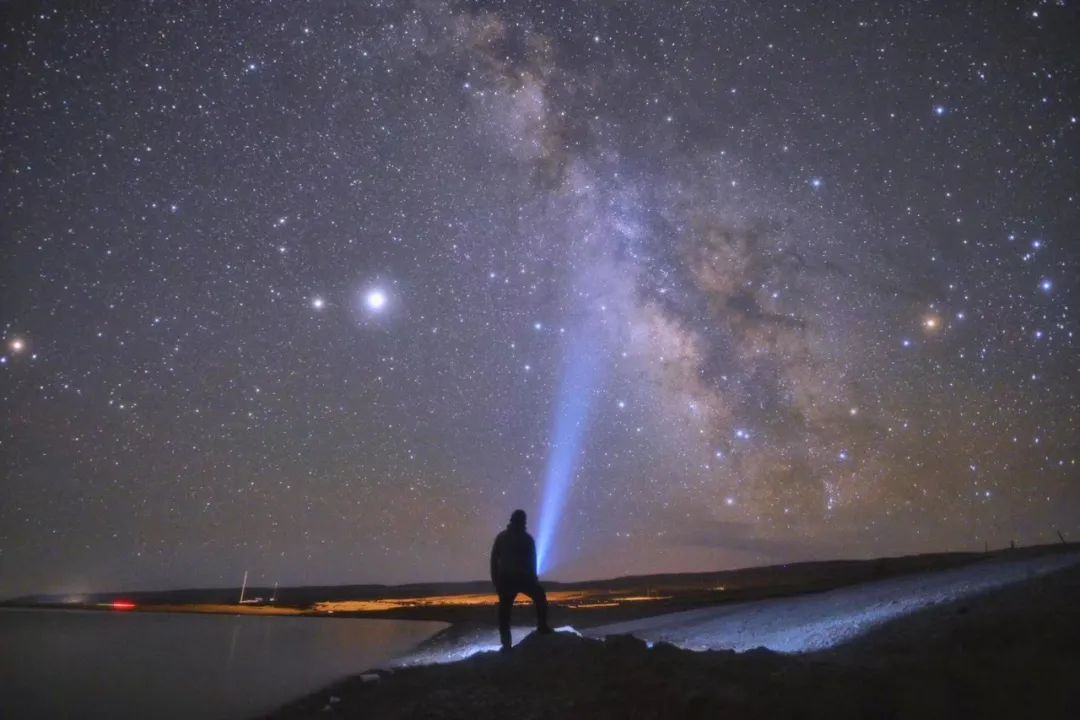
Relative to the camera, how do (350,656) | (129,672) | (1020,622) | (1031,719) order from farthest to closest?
(350,656)
(129,672)
(1020,622)
(1031,719)

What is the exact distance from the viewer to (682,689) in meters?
5.46

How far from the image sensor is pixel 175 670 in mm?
12383

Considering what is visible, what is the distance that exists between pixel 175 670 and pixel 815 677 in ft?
41.2

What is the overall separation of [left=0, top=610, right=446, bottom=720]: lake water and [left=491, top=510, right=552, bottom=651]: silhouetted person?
3.40m

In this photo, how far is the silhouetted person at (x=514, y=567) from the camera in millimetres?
8836

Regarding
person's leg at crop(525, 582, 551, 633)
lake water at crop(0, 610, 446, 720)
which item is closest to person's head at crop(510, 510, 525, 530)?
person's leg at crop(525, 582, 551, 633)

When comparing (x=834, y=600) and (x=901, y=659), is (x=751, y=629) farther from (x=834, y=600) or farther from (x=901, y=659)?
(x=901, y=659)

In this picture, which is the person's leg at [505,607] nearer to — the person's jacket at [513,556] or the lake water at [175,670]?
the person's jacket at [513,556]

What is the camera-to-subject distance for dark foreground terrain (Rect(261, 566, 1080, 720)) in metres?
4.82

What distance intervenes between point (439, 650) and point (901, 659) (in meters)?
9.78

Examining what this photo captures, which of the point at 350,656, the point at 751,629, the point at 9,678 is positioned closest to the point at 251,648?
the point at 350,656

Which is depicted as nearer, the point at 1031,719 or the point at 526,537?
the point at 1031,719

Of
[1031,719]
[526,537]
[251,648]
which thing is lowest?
[251,648]

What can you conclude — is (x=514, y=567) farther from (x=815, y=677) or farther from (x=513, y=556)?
(x=815, y=677)
